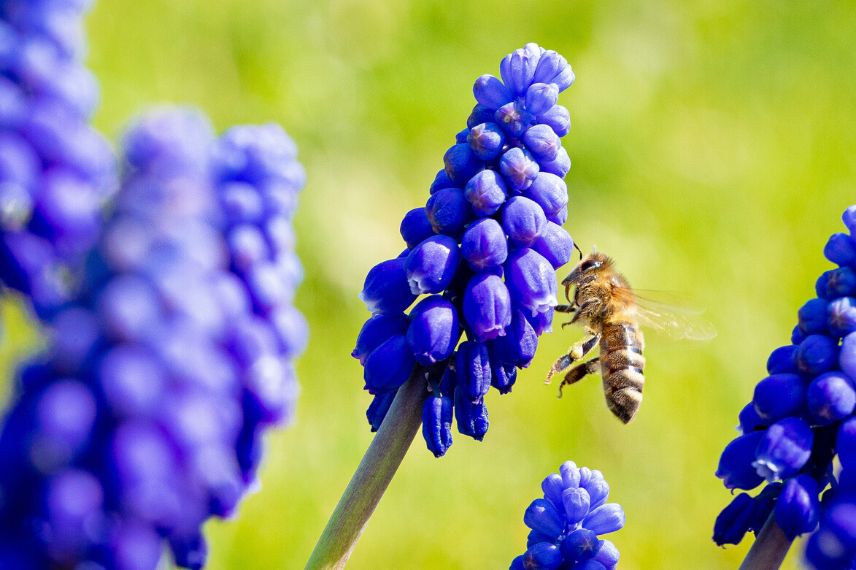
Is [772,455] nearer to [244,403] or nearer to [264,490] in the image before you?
[244,403]

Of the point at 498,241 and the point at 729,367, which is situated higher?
the point at 729,367

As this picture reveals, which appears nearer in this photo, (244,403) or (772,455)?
(244,403)

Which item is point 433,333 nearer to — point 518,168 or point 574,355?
point 518,168

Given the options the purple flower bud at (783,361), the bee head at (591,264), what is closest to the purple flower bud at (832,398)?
the purple flower bud at (783,361)

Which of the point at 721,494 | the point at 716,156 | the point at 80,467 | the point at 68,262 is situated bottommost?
the point at 80,467

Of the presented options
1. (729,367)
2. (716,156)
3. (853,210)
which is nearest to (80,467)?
(853,210)

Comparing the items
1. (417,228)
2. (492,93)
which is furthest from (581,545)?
(492,93)

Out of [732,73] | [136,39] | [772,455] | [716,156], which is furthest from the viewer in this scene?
[732,73]
